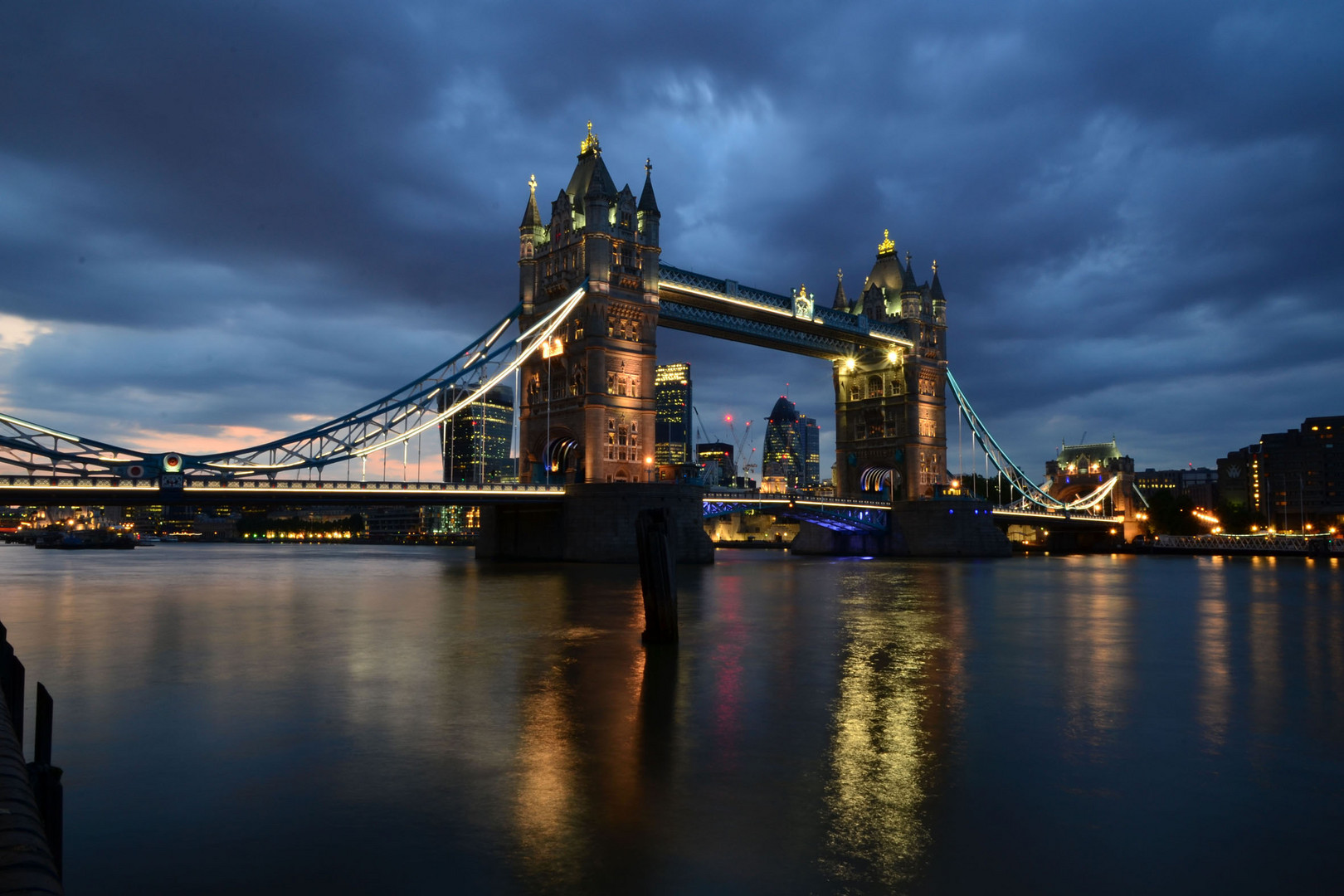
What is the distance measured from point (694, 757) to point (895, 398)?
305 ft

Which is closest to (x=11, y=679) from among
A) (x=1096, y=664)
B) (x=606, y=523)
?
(x=1096, y=664)

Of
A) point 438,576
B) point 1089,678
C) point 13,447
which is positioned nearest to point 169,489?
point 13,447

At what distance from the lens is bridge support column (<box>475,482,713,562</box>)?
2434 inches

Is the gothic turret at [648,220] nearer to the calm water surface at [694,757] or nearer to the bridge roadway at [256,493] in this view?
the bridge roadway at [256,493]

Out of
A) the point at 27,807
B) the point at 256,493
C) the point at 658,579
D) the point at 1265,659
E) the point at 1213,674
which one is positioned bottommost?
the point at 1265,659

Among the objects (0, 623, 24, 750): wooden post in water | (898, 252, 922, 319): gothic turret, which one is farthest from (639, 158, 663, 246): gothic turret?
(0, 623, 24, 750): wooden post in water

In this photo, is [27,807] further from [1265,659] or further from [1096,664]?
[1265,659]

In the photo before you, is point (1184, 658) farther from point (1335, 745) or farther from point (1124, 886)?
point (1124, 886)

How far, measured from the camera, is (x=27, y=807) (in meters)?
5.08

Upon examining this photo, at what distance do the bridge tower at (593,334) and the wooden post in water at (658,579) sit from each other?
45.2 m

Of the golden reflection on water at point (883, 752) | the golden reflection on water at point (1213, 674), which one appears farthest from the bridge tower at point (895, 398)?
the golden reflection on water at point (883, 752)

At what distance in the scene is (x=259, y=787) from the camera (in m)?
10.4

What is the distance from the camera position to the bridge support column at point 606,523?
61.8 meters

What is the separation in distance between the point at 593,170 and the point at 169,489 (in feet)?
132
